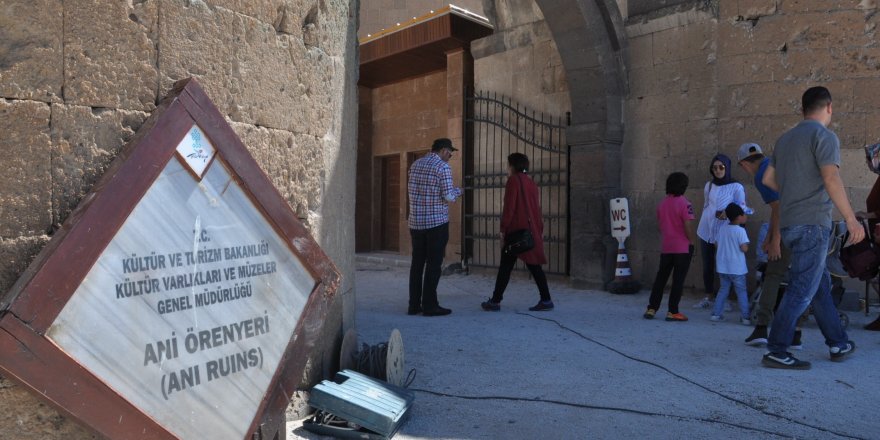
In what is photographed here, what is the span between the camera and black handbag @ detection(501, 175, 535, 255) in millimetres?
6164

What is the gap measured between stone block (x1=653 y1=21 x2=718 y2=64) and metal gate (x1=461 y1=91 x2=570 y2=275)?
4.86 ft

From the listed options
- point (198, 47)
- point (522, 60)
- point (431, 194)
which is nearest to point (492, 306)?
point (431, 194)

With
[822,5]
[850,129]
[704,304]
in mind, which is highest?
[822,5]

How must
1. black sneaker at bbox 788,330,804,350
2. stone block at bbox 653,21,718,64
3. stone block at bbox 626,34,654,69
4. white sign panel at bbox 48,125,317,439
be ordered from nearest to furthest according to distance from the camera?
white sign panel at bbox 48,125,317,439 → black sneaker at bbox 788,330,804,350 → stone block at bbox 653,21,718,64 → stone block at bbox 626,34,654,69

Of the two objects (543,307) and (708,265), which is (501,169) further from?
(708,265)

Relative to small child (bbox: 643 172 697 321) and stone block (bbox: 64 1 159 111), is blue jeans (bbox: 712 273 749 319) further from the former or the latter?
stone block (bbox: 64 1 159 111)

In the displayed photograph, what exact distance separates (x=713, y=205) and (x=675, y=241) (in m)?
1.03

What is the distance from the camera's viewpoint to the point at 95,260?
1.90m

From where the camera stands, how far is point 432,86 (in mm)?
11805

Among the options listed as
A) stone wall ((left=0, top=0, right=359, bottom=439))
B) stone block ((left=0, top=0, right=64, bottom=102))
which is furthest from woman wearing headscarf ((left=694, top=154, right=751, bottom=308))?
stone block ((left=0, top=0, right=64, bottom=102))

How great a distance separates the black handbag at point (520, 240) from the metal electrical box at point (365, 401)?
3168mm

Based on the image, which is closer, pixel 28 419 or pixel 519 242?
pixel 28 419

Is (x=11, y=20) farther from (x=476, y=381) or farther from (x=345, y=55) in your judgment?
(x=476, y=381)

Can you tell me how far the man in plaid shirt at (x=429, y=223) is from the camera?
5.86 meters
